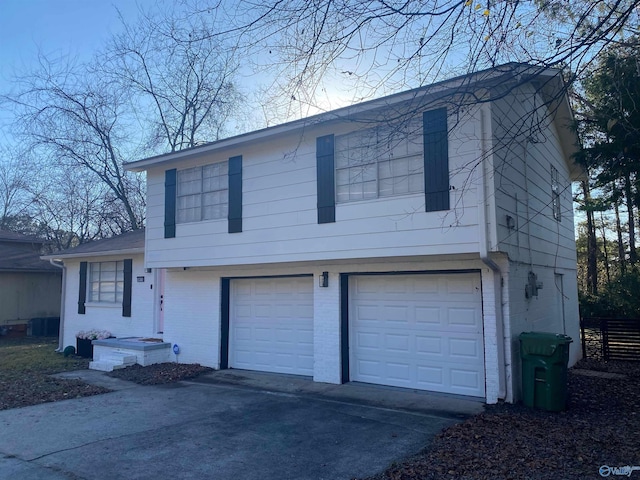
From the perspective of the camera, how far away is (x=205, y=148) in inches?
406

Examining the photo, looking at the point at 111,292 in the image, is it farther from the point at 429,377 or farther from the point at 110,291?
the point at 429,377

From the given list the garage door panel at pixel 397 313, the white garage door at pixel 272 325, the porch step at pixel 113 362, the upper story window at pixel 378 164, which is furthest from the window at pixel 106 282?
the garage door panel at pixel 397 313

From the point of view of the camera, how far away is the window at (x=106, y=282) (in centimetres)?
1377

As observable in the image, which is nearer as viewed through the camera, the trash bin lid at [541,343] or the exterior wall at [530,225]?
the trash bin lid at [541,343]

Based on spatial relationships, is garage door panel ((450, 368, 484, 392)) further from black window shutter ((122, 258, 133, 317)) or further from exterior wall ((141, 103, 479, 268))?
black window shutter ((122, 258, 133, 317))

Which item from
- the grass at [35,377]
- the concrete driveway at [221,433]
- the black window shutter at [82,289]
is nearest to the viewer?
the concrete driveway at [221,433]

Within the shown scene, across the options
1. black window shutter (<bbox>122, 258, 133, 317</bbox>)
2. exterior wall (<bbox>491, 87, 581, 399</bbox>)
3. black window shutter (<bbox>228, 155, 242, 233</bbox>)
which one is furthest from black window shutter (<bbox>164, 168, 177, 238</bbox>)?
exterior wall (<bbox>491, 87, 581, 399</bbox>)

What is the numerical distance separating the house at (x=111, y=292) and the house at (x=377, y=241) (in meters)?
1.09

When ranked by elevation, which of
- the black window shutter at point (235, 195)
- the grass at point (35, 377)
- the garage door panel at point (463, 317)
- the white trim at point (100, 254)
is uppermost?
the black window shutter at point (235, 195)

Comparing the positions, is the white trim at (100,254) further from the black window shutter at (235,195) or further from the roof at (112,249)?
the black window shutter at (235,195)

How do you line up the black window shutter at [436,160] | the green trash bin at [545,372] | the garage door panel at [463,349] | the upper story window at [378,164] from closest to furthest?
the green trash bin at [545,372], the black window shutter at [436,160], the upper story window at [378,164], the garage door panel at [463,349]

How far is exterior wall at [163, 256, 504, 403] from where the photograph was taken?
750 centimetres

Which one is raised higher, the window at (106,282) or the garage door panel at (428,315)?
the window at (106,282)

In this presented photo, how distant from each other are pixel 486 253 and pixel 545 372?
195 cm
